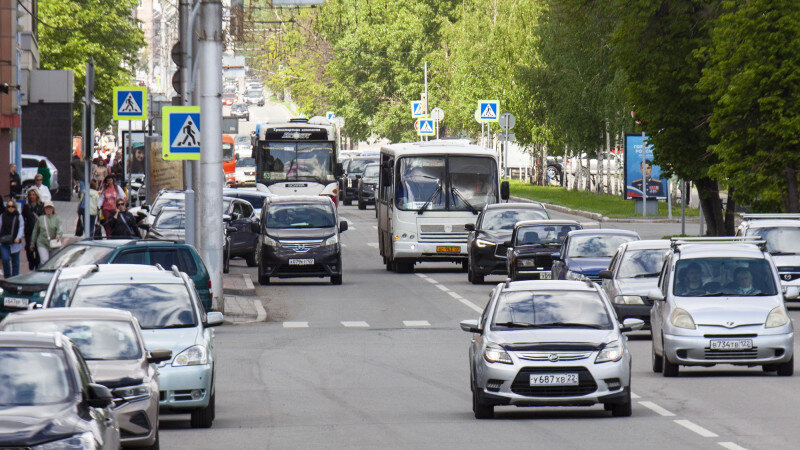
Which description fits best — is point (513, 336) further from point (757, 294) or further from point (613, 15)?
point (613, 15)

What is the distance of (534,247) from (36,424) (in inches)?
906

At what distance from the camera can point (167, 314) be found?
16031 millimetres

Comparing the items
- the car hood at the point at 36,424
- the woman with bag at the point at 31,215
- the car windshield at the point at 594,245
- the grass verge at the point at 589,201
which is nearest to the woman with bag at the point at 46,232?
the woman with bag at the point at 31,215

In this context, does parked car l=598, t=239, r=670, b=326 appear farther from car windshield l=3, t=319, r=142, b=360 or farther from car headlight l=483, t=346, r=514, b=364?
car windshield l=3, t=319, r=142, b=360

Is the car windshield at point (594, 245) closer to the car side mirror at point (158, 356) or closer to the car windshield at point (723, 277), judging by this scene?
the car windshield at point (723, 277)

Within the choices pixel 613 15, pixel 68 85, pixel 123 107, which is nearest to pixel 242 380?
pixel 123 107

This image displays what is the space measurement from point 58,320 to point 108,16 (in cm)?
6759

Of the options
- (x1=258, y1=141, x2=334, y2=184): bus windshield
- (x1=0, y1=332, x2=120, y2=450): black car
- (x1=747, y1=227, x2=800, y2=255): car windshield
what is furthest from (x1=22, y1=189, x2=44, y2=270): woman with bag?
(x1=0, y1=332, x2=120, y2=450): black car

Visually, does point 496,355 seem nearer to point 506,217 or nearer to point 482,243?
point 482,243

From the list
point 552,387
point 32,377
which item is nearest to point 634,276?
point 552,387

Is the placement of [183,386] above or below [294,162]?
below

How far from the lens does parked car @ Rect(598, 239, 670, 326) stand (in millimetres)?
24875

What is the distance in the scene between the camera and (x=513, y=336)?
52.5 feet

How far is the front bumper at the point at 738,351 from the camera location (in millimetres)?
19422
